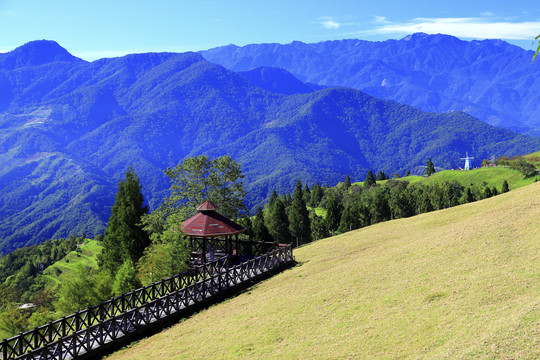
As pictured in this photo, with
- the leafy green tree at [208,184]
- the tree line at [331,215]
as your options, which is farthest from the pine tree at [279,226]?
the leafy green tree at [208,184]

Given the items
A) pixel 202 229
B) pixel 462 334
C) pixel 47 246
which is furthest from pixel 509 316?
pixel 47 246

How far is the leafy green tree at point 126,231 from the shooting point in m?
41.3

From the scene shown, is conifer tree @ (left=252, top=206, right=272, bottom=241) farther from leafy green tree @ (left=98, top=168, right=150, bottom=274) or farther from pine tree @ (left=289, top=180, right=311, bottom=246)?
leafy green tree @ (left=98, top=168, right=150, bottom=274)

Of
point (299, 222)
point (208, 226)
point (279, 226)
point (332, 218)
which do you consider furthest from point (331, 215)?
point (208, 226)

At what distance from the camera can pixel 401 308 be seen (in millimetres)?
17547

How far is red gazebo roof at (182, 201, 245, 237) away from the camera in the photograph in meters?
33.5

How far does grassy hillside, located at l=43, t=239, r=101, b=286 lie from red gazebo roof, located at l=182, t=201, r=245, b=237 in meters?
92.2

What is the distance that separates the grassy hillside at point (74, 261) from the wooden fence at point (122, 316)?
95.8 meters

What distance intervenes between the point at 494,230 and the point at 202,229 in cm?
2018

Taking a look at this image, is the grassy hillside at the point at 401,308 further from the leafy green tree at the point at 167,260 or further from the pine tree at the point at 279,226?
the pine tree at the point at 279,226

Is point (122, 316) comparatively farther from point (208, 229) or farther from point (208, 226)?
point (208, 226)

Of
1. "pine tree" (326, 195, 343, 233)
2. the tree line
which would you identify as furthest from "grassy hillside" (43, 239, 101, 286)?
"pine tree" (326, 195, 343, 233)

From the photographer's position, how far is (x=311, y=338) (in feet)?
54.2

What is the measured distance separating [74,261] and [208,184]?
329ft
